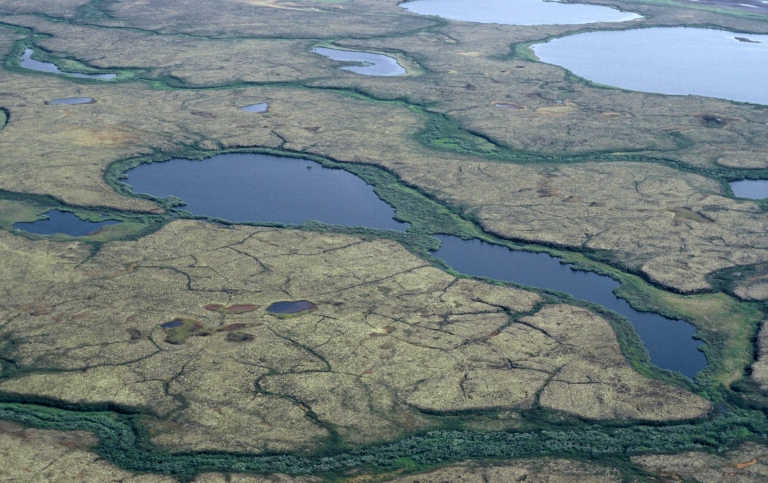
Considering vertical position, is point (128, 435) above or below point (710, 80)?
below

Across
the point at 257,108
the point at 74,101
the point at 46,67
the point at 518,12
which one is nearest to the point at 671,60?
the point at 518,12

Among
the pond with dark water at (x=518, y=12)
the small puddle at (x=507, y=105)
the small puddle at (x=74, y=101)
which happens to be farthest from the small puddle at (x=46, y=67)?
the pond with dark water at (x=518, y=12)

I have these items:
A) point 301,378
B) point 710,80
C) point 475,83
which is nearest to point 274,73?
point 475,83

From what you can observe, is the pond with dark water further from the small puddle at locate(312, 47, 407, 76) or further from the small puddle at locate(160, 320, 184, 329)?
the small puddle at locate(160, 320, 184, 329)

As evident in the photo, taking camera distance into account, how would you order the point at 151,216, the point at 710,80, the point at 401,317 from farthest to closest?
the point at 710,80
the point at 151,216
the point at 401,317

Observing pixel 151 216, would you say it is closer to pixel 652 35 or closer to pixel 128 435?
pixel 128 435
